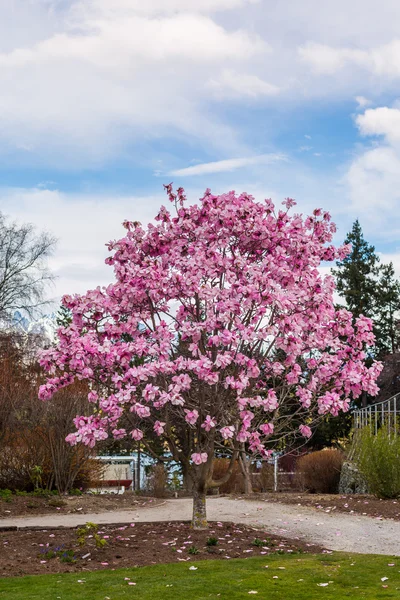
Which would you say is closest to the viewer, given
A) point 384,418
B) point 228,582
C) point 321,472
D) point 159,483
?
point 228,582

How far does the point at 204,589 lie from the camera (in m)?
5.90

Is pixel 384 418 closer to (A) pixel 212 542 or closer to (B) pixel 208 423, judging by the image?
(A) pixel 212 542

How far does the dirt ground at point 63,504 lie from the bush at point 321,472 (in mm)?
6938

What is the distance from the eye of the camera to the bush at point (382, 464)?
12555 mm

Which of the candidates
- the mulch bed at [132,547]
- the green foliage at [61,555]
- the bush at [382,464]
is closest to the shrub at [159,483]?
the bush at [382,464]

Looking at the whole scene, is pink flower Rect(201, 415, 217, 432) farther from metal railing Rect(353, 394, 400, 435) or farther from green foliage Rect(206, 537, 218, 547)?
metal railing Rect(353, 394, 400, 435)

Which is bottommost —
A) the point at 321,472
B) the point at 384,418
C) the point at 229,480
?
the point at 229,480

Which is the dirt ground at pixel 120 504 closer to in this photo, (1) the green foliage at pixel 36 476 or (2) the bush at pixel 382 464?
(2) the bush at pixel 382 464

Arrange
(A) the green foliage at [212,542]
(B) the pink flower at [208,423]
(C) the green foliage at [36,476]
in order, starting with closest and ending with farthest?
1. (B) the pink flower at [208,423]
2. (A) the green foliage at [212,542]
3. (C) the green foliage at [36,476]

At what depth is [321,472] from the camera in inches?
747

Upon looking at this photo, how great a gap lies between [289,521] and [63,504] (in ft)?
13.0

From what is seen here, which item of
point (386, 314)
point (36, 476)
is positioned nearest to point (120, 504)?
point (36, 476)

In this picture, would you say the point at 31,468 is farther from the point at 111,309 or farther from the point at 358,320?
the point at 358,320

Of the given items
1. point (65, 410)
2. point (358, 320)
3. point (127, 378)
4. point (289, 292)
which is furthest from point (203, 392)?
point (65, 410)
